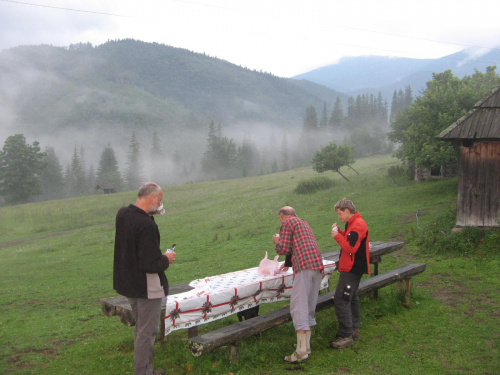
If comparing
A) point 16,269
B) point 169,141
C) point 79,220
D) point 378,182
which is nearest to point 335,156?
point 378,182

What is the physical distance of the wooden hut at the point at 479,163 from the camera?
12656 mm

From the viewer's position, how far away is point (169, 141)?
182 m

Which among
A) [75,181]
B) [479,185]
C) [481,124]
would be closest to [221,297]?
[479,185]

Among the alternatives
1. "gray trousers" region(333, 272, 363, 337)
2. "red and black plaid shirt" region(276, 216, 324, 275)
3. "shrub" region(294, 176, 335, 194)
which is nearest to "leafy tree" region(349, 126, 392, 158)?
"shrub" region(294, 176, 335, 194)

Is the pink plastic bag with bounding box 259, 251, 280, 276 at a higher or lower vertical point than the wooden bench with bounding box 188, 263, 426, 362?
higher

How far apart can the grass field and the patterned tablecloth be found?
0.61m

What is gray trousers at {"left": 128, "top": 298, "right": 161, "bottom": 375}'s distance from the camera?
4.63 m

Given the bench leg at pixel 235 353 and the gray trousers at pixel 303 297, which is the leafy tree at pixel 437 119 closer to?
the gray trousers at pixel 303 297

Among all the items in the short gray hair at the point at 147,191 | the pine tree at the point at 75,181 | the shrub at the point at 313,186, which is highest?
the short gray hair at the point at 147,191

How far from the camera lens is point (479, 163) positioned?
12.9 meters

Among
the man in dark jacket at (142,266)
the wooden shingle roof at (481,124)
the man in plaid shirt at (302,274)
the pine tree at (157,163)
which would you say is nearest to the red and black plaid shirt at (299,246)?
the man in plaid shirt at (302,274)

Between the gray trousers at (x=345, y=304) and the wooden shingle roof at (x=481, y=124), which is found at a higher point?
the wooden shingle roof at (x=481, y=124)

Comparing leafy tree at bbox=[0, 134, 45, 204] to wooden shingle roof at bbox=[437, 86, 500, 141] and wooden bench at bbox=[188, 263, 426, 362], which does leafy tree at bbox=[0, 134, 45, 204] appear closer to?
wooden shingle roof at bbox=[437, 86, 500, 141]

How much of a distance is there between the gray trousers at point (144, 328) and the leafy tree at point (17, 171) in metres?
76.1
